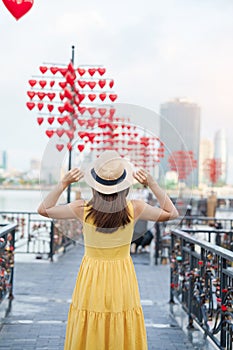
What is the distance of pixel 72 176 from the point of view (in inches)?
103

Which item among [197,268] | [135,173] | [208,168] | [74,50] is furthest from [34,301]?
[208,168]

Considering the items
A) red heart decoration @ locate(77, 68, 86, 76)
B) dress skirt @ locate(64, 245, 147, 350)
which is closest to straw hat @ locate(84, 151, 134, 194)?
dress skirt @ locate(64, 245, 147, 350)

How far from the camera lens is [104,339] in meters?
2.70

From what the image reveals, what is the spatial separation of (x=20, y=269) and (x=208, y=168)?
2073 cm

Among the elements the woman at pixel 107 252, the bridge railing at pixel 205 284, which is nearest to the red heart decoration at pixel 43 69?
the bridge railing at pixel 205 284

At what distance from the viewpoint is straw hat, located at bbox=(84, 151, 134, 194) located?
8.48 feet

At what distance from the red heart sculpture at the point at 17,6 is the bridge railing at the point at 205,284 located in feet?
7.55

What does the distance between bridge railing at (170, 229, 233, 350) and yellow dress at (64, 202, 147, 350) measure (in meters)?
0.90

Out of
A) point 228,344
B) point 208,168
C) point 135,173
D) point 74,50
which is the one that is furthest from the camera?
point 208,168

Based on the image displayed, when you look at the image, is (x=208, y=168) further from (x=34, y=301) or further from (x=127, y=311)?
(x=127, y=311)

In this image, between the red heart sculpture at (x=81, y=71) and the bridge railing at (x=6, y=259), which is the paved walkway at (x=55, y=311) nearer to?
the bridge railing at (x=6, y=259)

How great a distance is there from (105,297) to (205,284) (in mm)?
1754

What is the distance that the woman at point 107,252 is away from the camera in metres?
2.63

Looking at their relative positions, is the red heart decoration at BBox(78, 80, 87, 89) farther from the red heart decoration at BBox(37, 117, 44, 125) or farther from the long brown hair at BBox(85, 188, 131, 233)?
the long brown hair at BBox(85, 188, 131, 233)
